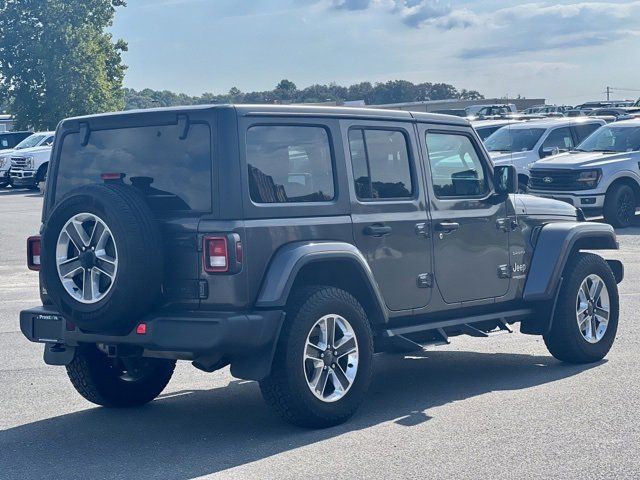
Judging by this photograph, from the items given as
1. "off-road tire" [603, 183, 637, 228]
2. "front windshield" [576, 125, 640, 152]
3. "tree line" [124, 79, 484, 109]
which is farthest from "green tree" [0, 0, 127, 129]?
"off-road tire" [603, 183, 637, 228]

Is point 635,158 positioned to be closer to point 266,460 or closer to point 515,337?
point 515,337

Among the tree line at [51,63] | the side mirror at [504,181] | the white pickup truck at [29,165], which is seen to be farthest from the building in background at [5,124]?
the side mirror at [504,181]

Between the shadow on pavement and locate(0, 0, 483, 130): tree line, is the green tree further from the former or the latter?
the shadow on pavement

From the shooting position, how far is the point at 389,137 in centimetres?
781

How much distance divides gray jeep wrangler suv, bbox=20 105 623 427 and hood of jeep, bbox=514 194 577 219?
1.64 ft

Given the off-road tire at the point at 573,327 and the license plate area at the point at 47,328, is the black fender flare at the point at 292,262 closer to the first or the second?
the license plate area at the point at 47,328

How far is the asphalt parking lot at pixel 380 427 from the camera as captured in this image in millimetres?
6090

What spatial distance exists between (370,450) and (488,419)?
1.05m

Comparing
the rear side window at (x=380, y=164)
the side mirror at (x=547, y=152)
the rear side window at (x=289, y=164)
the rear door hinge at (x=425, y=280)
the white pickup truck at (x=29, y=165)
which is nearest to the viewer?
the rear side window at (x=289, y=164)

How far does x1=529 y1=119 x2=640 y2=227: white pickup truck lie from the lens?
21.3m

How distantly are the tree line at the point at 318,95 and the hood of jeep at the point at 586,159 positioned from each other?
12.4 feet

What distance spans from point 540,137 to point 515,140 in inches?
23.2

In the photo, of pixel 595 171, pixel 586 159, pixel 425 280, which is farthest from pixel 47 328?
pixel 586 159

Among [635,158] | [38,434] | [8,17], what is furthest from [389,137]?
[8,17]
